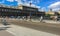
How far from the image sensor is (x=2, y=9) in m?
110

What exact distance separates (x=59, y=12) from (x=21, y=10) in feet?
97.6

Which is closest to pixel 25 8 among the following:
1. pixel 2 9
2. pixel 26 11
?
pixel 26 11

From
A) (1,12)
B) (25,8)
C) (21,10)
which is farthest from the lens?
(25,8)

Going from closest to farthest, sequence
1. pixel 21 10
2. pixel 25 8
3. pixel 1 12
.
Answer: pixel 1 12 < pixel 21 10 < pixel 25 8

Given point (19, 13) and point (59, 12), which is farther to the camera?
point (59, 12)

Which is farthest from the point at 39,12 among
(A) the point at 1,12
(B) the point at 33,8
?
(A) the point at 1,12

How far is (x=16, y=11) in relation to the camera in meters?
114

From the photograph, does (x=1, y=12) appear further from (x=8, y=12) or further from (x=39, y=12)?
(x=39, y=12)

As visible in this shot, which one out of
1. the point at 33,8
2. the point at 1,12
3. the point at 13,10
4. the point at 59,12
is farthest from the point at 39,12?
the point at 1,12

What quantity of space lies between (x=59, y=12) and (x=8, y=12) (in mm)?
39691

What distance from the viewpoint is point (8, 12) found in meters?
110

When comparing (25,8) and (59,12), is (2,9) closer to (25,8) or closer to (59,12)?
(25,8)

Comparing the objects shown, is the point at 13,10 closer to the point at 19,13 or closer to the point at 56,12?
the point at 19,13

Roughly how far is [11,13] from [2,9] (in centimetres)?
598
